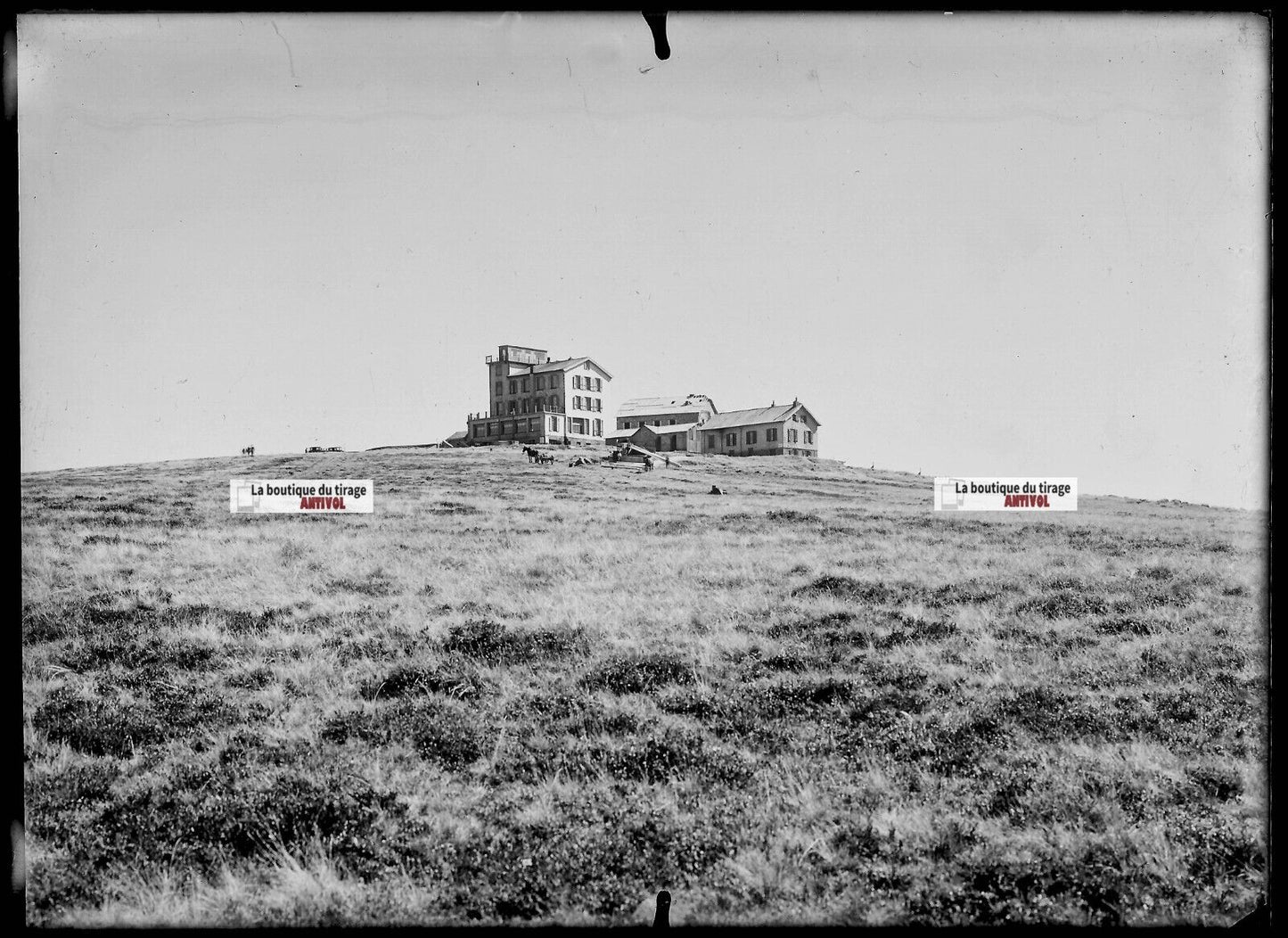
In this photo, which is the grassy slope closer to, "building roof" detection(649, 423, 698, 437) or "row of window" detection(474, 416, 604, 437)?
"row of window" detection(474, 416, 604, 437)

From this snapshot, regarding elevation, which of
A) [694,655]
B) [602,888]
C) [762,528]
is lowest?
[602,888]

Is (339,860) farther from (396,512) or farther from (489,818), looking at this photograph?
(396,512)

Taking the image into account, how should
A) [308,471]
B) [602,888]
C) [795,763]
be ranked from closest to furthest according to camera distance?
1. [602,888]
2. [795,763]
3. [308,471]

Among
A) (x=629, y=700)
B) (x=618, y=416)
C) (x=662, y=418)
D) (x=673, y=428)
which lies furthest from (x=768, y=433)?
(x=629, y=700)

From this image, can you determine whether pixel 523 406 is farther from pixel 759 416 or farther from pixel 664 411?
pixel 759 416

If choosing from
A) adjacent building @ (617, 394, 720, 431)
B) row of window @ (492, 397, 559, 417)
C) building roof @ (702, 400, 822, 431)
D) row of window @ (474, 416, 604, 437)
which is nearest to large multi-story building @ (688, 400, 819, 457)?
building roof @ (702, 400, 822, 431)

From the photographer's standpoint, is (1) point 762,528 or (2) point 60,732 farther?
(1) point 762,528

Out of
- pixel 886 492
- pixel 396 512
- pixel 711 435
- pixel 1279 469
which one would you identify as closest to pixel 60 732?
pixel 396 512
